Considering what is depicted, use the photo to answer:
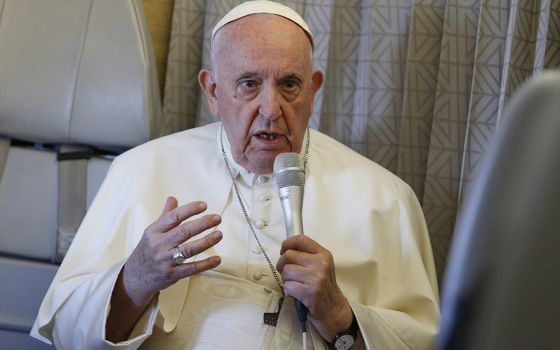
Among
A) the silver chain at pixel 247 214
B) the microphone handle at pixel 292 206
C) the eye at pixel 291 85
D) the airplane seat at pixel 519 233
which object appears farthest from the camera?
the eye at pixel 291 85

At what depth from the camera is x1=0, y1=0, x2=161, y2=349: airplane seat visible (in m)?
2.26

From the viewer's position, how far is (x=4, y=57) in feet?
7.46

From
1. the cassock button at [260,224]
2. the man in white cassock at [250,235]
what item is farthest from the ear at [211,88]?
the cassock button at [260,224]

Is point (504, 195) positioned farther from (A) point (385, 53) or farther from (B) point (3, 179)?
(B) point (3, 179)

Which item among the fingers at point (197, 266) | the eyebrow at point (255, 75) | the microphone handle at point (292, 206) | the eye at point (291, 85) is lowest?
the fingers at point (197, 266)

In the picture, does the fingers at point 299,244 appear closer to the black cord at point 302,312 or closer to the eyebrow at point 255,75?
the black cord at point 302,312

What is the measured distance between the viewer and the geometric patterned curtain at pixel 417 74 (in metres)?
2.27

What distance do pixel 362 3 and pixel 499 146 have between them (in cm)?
178

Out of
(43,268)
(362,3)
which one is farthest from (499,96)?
(43,268)

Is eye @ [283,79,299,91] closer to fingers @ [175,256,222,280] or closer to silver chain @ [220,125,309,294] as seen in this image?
silver chain @ [220,125,309,294]

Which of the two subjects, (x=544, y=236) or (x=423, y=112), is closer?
(x=544, y=236)

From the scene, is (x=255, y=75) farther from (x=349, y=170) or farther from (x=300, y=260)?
(x=300, y=260)

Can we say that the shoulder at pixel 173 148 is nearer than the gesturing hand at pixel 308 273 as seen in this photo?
No

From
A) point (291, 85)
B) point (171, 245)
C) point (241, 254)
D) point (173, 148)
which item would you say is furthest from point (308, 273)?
point (173, 148)
